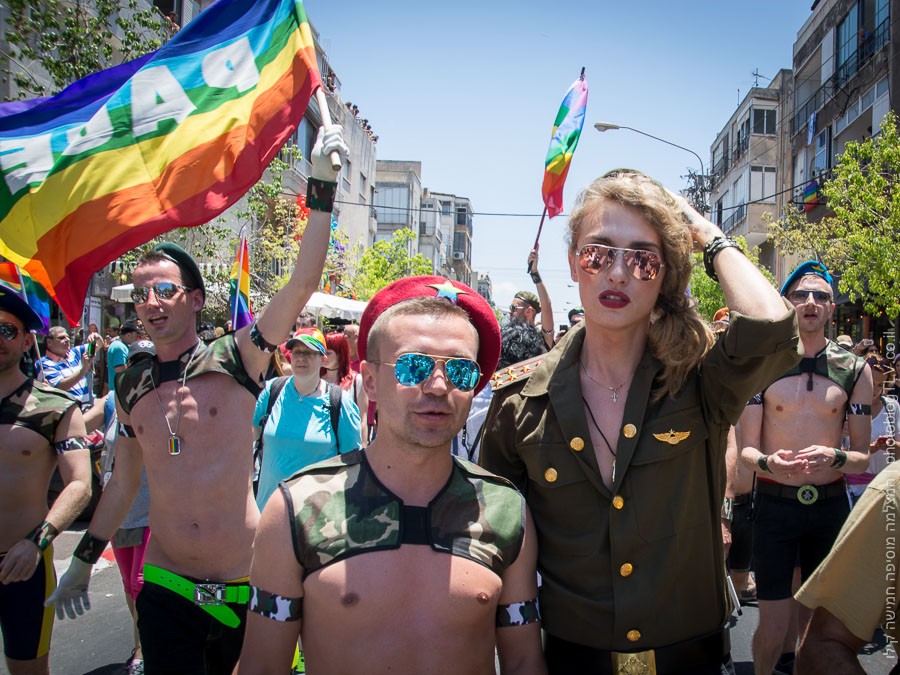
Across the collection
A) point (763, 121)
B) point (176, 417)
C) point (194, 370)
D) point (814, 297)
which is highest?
point (763, 121)

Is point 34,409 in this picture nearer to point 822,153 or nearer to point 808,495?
point 808,495

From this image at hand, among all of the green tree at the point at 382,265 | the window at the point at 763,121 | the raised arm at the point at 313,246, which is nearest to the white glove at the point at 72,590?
the raised arm at the point at 313,246

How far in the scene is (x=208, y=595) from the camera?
3.43m

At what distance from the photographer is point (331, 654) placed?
2.11 metres

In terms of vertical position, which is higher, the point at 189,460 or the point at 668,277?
the point at 668,277

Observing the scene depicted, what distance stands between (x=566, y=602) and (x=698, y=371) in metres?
0.89

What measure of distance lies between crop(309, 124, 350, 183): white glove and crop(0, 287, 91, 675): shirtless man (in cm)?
218

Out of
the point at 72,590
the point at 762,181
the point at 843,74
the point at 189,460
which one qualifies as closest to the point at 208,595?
the point at 189,460

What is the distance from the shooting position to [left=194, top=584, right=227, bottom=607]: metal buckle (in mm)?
3422

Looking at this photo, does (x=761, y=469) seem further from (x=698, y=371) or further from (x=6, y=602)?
(x=6, y=602)

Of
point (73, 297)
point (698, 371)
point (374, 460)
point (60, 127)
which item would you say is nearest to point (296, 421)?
point (73, 297)

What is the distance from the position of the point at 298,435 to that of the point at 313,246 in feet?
7.17

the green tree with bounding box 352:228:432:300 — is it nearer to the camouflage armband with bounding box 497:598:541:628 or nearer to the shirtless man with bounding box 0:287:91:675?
the shirtless man with bounding box 0:287:91:675

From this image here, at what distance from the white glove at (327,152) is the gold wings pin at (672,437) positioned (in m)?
1.70
